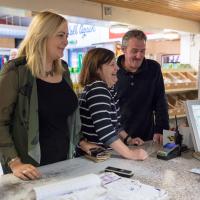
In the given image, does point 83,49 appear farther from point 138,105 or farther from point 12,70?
point 12,70

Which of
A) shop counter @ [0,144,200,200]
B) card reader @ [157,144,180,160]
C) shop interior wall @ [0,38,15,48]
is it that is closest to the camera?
shop counter @ [0,144,200,200]

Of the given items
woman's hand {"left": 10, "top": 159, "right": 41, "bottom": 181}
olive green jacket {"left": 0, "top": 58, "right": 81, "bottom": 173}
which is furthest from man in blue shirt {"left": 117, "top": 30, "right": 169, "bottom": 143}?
woman's hand {"left": 10, "top": 159, "right": 41, "bottom": 181}

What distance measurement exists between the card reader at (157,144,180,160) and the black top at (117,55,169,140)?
67 cm

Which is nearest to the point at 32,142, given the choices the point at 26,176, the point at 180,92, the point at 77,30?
the point at 26,176

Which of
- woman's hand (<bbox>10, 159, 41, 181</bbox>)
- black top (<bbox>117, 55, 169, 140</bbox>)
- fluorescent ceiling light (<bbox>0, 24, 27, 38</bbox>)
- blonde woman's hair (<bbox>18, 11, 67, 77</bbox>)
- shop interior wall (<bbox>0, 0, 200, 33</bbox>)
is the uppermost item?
shop interior wall (<bbox>0, 0, 200, 33</bbox>)

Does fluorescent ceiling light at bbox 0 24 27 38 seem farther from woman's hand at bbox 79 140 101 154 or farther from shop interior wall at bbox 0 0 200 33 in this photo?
woman's hand at bbox 79 140 101 154

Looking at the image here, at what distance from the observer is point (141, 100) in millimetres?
2506

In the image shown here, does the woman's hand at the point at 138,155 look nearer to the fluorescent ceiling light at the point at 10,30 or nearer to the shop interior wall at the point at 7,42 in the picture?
the fluorescent ceiling light at the point at 10,30

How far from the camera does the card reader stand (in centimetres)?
172

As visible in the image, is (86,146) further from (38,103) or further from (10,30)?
(10,30)

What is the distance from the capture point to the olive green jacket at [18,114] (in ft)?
5.30

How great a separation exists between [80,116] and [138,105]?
0.80 m

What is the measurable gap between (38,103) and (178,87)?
410 centimetres

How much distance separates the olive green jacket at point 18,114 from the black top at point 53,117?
0.19 ft
